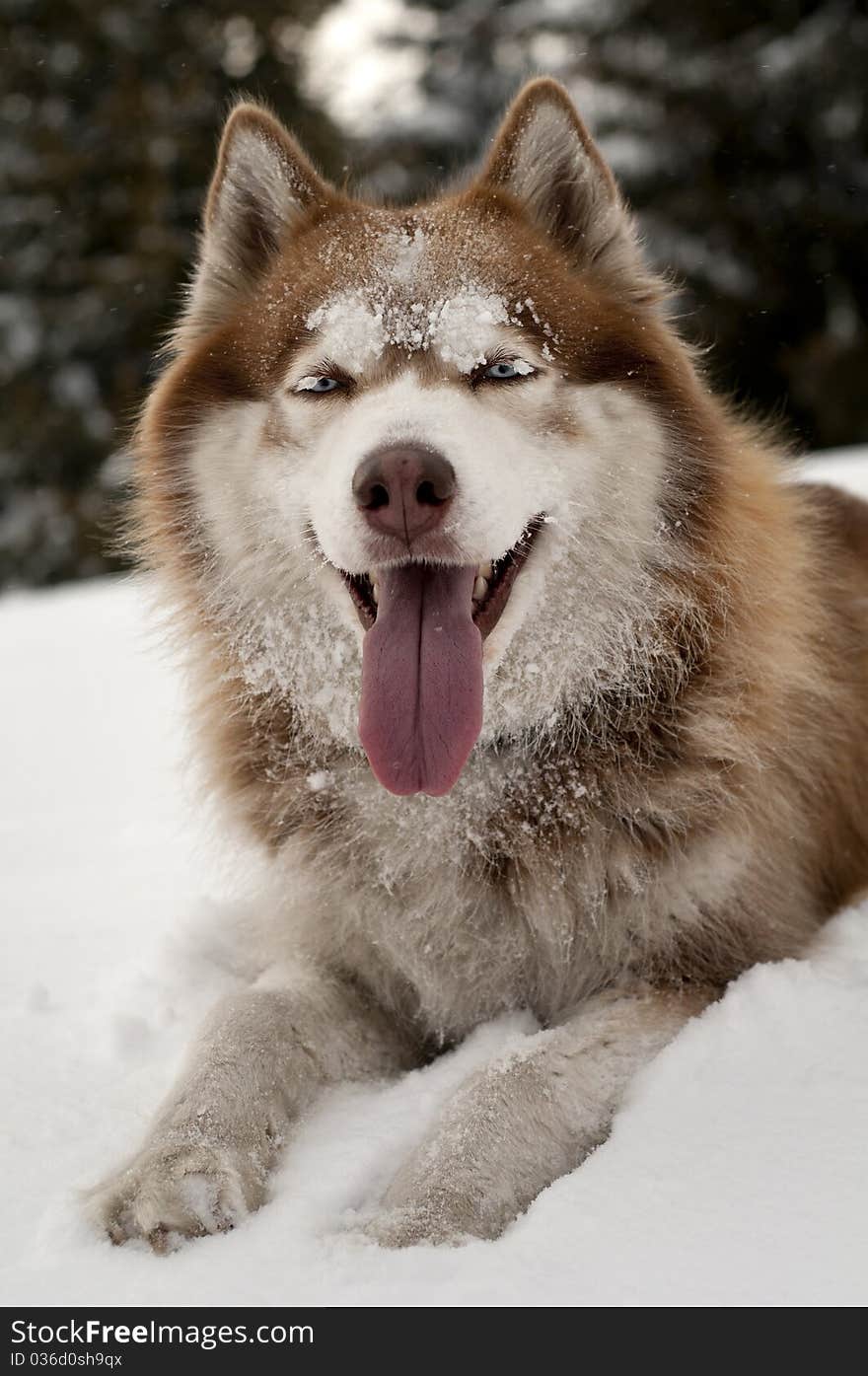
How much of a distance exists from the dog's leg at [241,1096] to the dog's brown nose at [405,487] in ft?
3.26

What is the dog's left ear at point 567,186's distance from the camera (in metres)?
2.93

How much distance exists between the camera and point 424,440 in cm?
232

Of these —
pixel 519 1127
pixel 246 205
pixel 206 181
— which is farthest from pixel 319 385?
pixel 206 181

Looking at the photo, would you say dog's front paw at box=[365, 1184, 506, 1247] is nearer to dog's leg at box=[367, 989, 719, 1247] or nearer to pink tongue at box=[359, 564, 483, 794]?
dog's leg at box=[367, 989, 719, 1247]

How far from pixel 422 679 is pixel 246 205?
1382 millimetres

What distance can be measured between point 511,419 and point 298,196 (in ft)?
3.04

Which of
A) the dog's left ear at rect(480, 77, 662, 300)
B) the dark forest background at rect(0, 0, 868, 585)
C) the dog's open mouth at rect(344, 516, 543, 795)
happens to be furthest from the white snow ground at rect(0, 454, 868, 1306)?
the dark forest background at rect(0, 0, 868, 585)

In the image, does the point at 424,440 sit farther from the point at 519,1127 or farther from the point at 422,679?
the point at 519,1127

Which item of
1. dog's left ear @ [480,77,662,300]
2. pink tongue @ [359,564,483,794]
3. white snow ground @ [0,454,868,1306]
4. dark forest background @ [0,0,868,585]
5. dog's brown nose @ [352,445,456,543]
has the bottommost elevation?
white snow ground @ [0,454,868,1306]

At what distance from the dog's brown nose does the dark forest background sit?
1292 cm

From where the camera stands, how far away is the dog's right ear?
3.02 meters

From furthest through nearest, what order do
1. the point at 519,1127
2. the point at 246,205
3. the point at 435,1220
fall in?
the point at 246,205, the point at 519,1127, the point at 435,1220

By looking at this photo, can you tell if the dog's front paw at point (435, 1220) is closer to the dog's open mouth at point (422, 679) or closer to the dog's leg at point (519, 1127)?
the dog's leg at point (519, 1127)

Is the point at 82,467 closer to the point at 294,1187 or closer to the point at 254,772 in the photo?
the point at 254,772
